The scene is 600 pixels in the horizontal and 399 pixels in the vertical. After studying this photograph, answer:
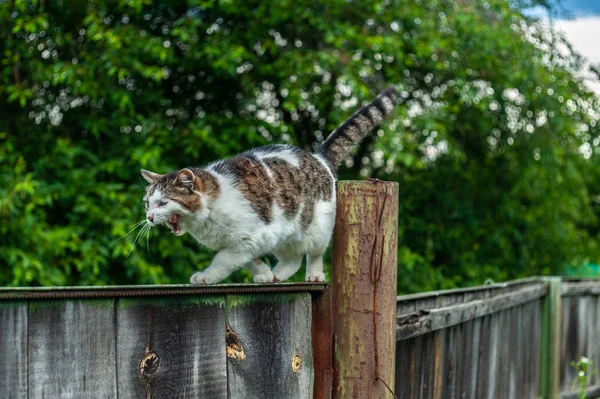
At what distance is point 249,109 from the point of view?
6.95m

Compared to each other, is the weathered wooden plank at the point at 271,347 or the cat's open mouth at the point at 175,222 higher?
the cat's open mouth at the point at 175,222

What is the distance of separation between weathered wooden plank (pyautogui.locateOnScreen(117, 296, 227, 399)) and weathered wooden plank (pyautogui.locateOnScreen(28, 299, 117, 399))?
0.12 ft

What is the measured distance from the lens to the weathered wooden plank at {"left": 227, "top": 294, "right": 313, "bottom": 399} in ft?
7.35

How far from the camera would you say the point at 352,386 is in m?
2.45

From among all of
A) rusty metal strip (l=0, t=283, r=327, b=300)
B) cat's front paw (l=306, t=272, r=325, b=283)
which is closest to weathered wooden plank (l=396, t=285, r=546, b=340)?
cat's front paw (l=306, t=272, r=325, b=283)

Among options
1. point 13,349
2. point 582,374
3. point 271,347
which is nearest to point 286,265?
point 271,347

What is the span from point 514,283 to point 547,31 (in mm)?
3528

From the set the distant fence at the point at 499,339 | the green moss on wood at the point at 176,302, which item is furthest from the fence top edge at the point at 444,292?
the green moss on wood at the point at 176,302

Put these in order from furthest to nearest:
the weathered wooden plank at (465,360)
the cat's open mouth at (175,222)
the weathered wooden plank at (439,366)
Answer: the weathered wooden plank at (465,360)
the weathered wooden plank at (439,366)
the cat's open mouth at (175,222)

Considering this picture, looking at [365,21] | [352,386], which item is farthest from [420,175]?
[352,386]

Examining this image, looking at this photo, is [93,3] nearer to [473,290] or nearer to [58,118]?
[58,118]

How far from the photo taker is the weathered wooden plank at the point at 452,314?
3067 mm

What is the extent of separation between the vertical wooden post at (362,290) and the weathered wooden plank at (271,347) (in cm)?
10

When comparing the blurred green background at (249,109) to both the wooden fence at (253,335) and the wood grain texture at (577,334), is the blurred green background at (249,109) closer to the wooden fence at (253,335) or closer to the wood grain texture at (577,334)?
the wood grain texture at (577,334)
